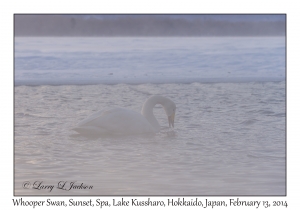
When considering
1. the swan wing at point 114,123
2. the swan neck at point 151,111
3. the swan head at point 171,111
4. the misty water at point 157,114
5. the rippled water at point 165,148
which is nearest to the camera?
the rippled water at point 165,148

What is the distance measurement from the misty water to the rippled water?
1 centimetres

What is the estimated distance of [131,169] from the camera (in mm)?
5711

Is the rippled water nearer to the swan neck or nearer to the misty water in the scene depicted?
the misty water

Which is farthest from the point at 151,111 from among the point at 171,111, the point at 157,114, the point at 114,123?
the point at 157,114

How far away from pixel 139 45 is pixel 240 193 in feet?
33.5

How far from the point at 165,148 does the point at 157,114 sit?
2.80m

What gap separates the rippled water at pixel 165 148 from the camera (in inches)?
206

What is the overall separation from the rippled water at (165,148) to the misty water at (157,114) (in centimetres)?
1

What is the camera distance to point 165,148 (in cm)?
677

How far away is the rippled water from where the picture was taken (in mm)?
5238

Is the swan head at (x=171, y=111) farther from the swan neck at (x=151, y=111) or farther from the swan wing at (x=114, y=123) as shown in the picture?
the swan wing at (x=114, y=123)

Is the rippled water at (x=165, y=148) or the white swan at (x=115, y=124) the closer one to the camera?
the rippled water at (x=165, y=148)

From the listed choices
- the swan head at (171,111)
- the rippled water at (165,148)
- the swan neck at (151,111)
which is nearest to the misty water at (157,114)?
the rippled water at (165,148)

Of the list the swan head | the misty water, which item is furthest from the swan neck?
the misty water
